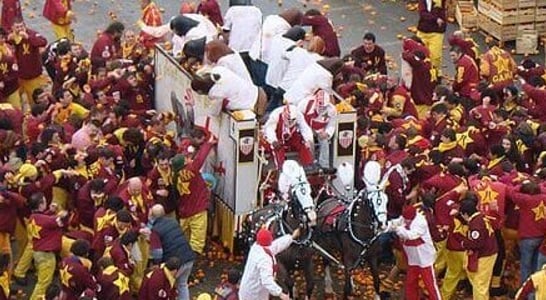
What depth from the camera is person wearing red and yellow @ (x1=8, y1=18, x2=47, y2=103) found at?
19.5 metres

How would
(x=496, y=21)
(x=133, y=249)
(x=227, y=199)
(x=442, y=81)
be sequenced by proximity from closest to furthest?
(x=133, y=249)
(x=227, y=199)
(x=442, y=81)
(x=496, y=21)

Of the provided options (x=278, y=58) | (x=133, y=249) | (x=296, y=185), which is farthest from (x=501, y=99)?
(x=133, y=249)

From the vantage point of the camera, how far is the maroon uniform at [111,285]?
45.9 feet

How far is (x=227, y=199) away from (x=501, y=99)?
416cm

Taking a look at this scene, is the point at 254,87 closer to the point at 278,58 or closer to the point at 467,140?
the point at 278,58

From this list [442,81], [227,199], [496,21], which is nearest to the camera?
[227,199]

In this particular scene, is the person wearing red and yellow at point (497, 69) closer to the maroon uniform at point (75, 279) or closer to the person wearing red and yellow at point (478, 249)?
the person wearing red and yellow at point (478, 249)

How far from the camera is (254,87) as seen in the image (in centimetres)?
1695

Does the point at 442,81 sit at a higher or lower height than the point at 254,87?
lower

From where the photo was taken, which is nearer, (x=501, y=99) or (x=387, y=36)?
(x=501, y=99)

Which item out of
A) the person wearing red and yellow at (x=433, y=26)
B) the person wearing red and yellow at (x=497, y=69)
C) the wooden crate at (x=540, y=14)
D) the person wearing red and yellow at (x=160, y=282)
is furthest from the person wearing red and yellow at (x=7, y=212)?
the wooden crate at (x=540, y=14)

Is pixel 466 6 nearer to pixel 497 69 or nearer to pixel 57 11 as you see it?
pixel 497 69

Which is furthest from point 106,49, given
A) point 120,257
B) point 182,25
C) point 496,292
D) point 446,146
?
point 496,292

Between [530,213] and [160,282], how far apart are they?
14.1ft
